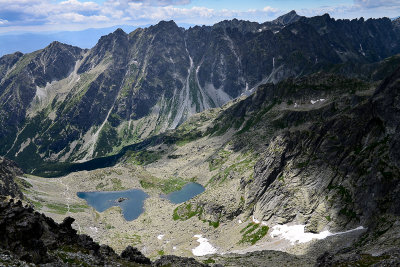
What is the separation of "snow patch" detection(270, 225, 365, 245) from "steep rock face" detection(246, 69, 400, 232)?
7.30 ft

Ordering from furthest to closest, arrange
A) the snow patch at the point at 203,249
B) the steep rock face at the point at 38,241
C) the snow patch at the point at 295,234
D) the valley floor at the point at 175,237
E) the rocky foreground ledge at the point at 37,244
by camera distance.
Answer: the snow patch at the point at 203,249, the snow patch at the point at 295,234, the valley floor at the point at 175,237, the steep rock face at the point at 38,241, the rocky foreground ledge at the point at 37,244

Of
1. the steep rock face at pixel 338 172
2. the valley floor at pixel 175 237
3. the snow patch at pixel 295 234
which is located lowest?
the valley floor at pixel 175 237

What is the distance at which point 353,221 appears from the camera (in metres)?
92.4

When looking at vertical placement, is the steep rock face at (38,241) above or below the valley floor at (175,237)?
A: above

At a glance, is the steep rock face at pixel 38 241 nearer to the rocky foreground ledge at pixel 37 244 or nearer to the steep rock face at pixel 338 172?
the rocky foreground ledge at pixel 37 244

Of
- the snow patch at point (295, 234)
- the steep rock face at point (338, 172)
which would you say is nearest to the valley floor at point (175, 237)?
the snow patch at point (295, 234)

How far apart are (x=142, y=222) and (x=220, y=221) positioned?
54.8 meters

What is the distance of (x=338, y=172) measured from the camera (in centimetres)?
10856

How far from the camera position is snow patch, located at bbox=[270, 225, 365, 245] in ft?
312

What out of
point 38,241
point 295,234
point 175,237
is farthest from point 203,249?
point 38,241

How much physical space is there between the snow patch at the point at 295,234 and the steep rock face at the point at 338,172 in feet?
7.30

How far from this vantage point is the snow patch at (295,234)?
95000 millimetres

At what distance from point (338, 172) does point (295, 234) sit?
84.8 feet

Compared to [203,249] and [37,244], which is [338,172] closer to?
[203,249]
